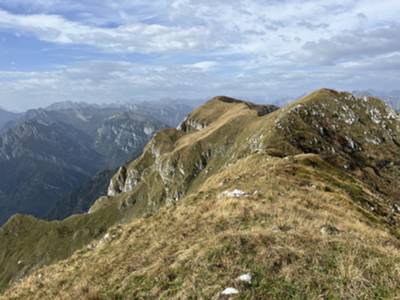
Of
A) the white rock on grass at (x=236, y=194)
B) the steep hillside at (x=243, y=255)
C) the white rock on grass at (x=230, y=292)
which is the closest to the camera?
the white rock on grass at (x=230, y=292)

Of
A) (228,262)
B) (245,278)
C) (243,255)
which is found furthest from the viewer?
(243,255)

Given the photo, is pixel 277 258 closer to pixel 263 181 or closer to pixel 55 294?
pixel 55 294

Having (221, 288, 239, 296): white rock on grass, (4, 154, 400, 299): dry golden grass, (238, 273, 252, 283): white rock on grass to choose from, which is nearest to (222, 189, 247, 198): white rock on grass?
(4, 154, 400, 299): dry golden grass

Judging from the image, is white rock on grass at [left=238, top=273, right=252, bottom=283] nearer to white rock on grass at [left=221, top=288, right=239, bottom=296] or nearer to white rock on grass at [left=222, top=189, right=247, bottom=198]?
white rock on grass at [left=221, top=288, right=239, bottom=296]

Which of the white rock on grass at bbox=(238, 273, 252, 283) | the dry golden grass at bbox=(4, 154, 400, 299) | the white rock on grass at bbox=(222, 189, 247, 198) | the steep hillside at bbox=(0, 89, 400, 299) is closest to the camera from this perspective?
the dry golden grass at bbox=(4, 154, 400, 299)

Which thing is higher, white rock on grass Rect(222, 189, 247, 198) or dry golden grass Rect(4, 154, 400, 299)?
dry golden grass Rect(4, 154, 400, 299)

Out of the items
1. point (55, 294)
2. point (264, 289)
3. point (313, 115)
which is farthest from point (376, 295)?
point (313, 115)

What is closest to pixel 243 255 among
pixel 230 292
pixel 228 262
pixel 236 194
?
pixel 228 262

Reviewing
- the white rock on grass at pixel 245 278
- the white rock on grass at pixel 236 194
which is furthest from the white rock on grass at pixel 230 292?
the white rock on grass at pixel 236 194

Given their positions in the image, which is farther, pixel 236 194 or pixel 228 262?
pixel 236 194

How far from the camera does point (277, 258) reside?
13398 mm

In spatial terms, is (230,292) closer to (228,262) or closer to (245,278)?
(245,278)

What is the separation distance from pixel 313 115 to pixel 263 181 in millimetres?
150171

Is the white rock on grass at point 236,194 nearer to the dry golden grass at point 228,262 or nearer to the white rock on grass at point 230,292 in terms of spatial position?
the dry golden grass at point 228,262
